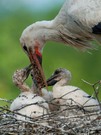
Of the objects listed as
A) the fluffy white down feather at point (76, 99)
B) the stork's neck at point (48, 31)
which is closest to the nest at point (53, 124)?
the fluffy white down feather at point (76, 99)

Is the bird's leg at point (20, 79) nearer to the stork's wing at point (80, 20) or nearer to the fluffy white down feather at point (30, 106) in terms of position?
the fluffy white down feather at point (30, 106)

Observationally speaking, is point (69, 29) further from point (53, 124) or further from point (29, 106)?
point (53, 124)

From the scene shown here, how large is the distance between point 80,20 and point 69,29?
1.29ft

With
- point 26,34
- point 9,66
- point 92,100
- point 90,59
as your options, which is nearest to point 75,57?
point 90,59

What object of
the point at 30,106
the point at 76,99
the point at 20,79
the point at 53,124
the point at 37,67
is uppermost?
the point at 37,67

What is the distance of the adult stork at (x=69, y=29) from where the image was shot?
24.2 ft

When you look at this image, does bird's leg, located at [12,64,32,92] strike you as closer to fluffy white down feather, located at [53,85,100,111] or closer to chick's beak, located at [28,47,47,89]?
chick's beak, located at [28,47,47,89]

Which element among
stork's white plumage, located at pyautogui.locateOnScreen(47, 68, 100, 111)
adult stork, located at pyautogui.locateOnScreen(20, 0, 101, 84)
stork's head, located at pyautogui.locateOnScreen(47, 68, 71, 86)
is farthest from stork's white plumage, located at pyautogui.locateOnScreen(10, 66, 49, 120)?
adult stork, located at pyautogui.locateOnScreen(20, 0, 101, 84)

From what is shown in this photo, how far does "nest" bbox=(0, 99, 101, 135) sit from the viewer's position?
6.46 metres

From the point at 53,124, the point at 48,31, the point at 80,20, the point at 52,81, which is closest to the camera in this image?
the point at 53,124

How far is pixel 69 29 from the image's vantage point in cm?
779

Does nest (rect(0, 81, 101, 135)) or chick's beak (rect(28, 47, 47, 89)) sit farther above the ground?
chick's beak (rect(28, 47, 47, 89))

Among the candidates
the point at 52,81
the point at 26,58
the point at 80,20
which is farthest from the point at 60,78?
the point at 26,58

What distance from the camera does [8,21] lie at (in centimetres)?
1703
